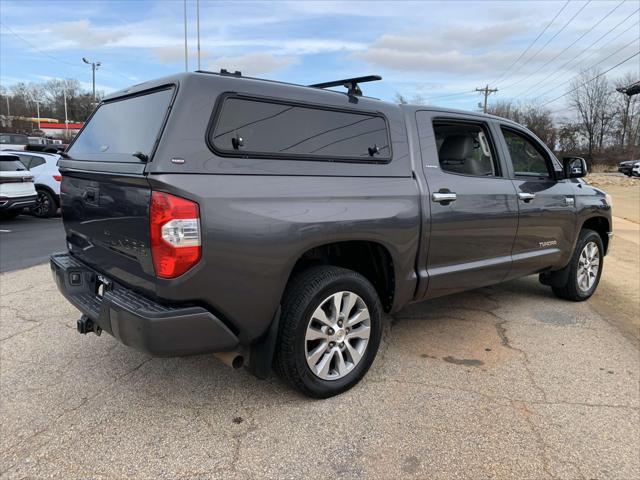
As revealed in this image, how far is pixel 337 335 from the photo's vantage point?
3086 mm

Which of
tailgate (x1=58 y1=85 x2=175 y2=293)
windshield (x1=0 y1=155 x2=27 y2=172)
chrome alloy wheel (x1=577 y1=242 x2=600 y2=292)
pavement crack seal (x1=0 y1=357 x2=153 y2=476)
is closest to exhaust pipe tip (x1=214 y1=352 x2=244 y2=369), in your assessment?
tailgate (x1=58 y1=85 x2=175 y2=293)

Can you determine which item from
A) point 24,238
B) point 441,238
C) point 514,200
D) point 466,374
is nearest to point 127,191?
point 441,238

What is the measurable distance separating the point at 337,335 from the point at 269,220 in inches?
35.7

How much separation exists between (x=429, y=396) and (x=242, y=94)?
7.14 feet

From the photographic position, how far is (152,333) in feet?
7.93

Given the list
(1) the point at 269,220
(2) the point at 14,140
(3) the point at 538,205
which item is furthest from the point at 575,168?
(2) the point at 14,140

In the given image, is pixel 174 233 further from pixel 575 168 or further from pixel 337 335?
pixel 575 168

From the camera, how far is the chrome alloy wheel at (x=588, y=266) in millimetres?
5266

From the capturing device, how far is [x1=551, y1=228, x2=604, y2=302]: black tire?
5.14 meters

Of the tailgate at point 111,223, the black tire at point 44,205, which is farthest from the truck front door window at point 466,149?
the black tire at point 44,205

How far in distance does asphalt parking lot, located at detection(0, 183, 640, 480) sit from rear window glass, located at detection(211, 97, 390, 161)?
154 centimetres

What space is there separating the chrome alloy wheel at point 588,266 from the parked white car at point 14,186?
1056 centimetres

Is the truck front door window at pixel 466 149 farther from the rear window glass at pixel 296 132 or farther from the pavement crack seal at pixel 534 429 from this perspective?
the pavement crack seal at pixel 534 429

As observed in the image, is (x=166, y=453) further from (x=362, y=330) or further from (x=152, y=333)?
(x=362, y=330)
